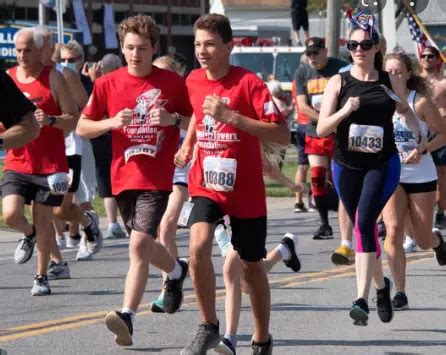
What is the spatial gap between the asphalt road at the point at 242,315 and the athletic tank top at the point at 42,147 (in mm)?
976

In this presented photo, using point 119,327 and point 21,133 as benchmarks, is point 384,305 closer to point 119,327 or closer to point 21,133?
point 119,327

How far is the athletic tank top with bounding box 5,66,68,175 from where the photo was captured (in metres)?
11.1

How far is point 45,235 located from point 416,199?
9.31 feet

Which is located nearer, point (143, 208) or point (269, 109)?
point (269, 109)

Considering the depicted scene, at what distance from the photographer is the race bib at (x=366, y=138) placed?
30.2 ft

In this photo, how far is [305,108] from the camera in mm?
15406

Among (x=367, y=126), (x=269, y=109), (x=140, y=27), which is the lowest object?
(x=367, y=126)

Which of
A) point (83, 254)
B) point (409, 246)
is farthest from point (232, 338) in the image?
point (409, 246)

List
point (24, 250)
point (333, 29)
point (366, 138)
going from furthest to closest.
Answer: point (333, 29) < point (24, 250) < point (366, 138)

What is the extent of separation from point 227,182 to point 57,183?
11.1 feet

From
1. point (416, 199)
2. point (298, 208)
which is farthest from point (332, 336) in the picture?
point (298, 208)

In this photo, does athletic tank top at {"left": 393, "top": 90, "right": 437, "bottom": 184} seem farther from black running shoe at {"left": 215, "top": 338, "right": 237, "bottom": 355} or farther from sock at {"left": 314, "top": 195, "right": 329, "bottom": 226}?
sock at {"left": 314, "top": 195, "right": 329, "bottom": 226}

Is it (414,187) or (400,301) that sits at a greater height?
(414,187)

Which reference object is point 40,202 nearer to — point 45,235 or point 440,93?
point 45,235
